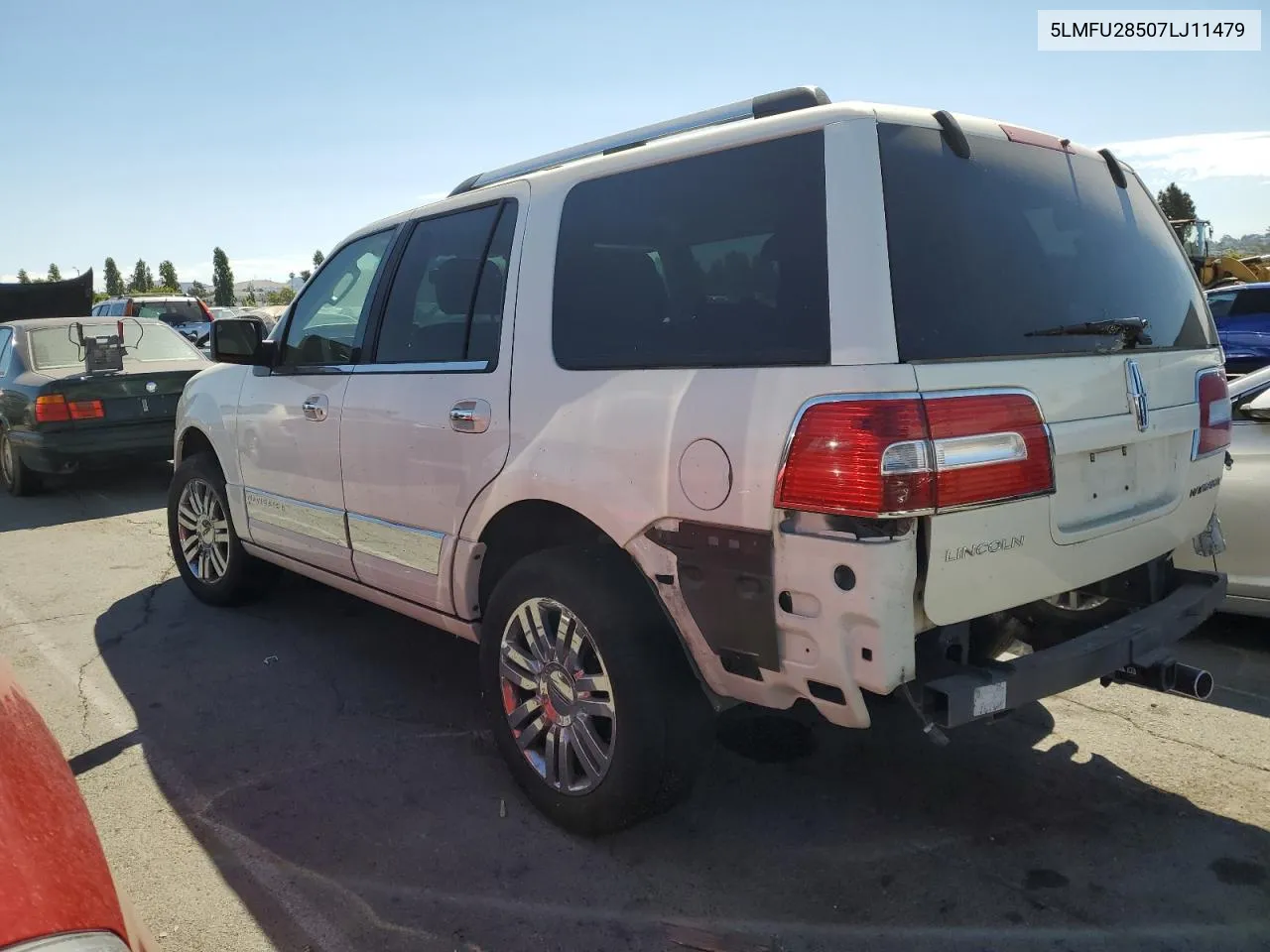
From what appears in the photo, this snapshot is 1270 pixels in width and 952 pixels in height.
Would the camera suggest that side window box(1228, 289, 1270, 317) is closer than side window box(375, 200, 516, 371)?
No

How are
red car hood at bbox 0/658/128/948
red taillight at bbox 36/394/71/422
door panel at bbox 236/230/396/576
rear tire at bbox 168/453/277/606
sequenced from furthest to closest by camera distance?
1. red taillight at bbox 36/394/71/422
2. rear tire at bbox 168/453/277/606
3. door panel at bbox 236/230/396/576
4. red car hood at bbox 0/658/128/948

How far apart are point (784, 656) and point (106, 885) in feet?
5.15

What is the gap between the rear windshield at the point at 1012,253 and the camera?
2.43m

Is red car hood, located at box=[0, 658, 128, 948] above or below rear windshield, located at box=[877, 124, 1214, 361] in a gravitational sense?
below

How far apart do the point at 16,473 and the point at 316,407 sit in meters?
6.69

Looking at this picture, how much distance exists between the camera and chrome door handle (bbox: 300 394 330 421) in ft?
13.9

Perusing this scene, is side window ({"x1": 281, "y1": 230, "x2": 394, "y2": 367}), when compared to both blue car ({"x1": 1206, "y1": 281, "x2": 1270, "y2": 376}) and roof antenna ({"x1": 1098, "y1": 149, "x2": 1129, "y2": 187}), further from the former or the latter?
blue car ({"x1": 1206, "y1": 281, "x2": 1270, "y2": 376})

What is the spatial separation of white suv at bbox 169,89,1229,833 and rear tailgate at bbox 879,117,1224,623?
0.01m

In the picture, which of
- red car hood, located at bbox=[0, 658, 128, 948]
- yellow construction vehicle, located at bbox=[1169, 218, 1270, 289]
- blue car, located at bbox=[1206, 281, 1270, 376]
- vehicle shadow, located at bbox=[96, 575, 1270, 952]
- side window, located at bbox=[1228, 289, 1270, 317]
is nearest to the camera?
red car hood, located at bbox=[0, 658, 128, 948]

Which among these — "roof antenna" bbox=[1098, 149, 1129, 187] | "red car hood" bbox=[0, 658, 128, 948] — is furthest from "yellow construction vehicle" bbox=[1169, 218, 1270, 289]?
"red car hood" bbox=[0, 658, 128, 948]

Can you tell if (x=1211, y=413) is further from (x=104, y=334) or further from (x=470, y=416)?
(x=104, y=334)

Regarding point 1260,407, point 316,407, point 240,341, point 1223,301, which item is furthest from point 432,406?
point 1223,301

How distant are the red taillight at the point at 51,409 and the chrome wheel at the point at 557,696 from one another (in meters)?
7.20

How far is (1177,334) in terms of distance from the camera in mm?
3158
